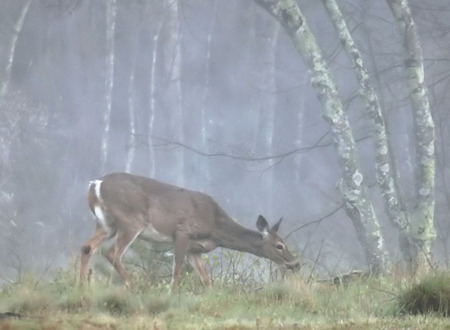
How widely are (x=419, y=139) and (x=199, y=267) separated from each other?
15.3 feet

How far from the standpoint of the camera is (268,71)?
28688 mm

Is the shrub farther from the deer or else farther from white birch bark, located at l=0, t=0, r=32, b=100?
white birch bark, located at l=0, t=0, r=32, b=100

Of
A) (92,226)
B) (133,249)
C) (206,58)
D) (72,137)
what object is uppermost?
(206,58)

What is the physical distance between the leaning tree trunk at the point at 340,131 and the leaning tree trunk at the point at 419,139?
1.94ft

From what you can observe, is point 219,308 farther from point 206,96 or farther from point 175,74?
point 206,96

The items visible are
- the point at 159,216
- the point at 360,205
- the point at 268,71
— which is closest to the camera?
the point at 159,216

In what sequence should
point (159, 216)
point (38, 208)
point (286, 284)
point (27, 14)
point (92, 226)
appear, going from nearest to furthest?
point (286, 284)
point (159, 216)
point (92, 226)
point (38, 208)
point (27, 14)

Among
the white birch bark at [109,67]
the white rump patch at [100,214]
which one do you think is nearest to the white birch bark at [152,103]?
the white birch bark at [109,67]

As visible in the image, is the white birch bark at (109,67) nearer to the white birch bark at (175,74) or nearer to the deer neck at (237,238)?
the white birch bark at (175,74)

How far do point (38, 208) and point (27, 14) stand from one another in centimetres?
472

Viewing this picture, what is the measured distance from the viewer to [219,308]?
7.63 m

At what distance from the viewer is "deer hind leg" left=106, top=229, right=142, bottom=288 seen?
988cm

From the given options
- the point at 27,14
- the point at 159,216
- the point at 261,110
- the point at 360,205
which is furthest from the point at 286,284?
the point at 261,110

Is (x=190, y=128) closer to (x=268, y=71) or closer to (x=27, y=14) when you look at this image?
(x=268, y=71)
